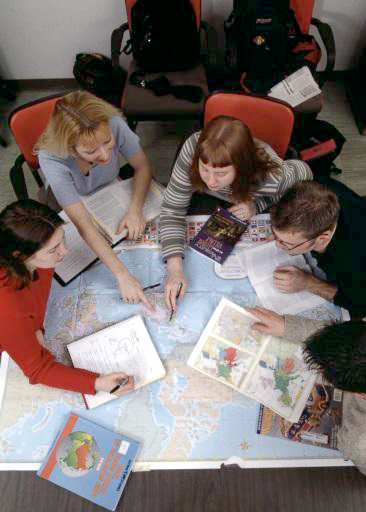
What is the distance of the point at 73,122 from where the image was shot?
1357 mm

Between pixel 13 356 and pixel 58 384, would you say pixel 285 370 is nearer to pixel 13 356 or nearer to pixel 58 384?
pixel 58 384

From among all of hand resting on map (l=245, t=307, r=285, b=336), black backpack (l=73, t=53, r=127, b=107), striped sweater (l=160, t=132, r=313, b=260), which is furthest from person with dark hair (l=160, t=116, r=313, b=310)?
black backpack (l=73, t=53, r=127, b=107)

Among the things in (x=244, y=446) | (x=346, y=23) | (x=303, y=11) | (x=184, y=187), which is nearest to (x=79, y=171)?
(x=184, y=187)

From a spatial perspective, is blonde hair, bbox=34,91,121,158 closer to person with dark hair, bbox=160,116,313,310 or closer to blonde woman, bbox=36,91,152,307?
blonde woman, bbox=36,91,152,307

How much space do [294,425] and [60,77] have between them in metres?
3.09

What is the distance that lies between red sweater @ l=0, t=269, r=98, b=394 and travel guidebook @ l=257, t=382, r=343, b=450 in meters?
0.56

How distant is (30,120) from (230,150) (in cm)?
91

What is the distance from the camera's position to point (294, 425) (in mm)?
1180

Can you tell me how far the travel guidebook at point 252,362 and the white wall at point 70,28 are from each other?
239 cm

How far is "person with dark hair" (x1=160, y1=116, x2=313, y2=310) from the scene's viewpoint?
134cm

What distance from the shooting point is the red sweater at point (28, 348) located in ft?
3.83

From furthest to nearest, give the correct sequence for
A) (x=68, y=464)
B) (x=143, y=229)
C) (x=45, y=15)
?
(x=45, y=15), (x=143, y=229), (x=68, y=464)

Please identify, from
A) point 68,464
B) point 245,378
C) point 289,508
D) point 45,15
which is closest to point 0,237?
point 68,464

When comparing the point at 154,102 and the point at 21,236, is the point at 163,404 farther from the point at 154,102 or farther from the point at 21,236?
the point at 154,102
